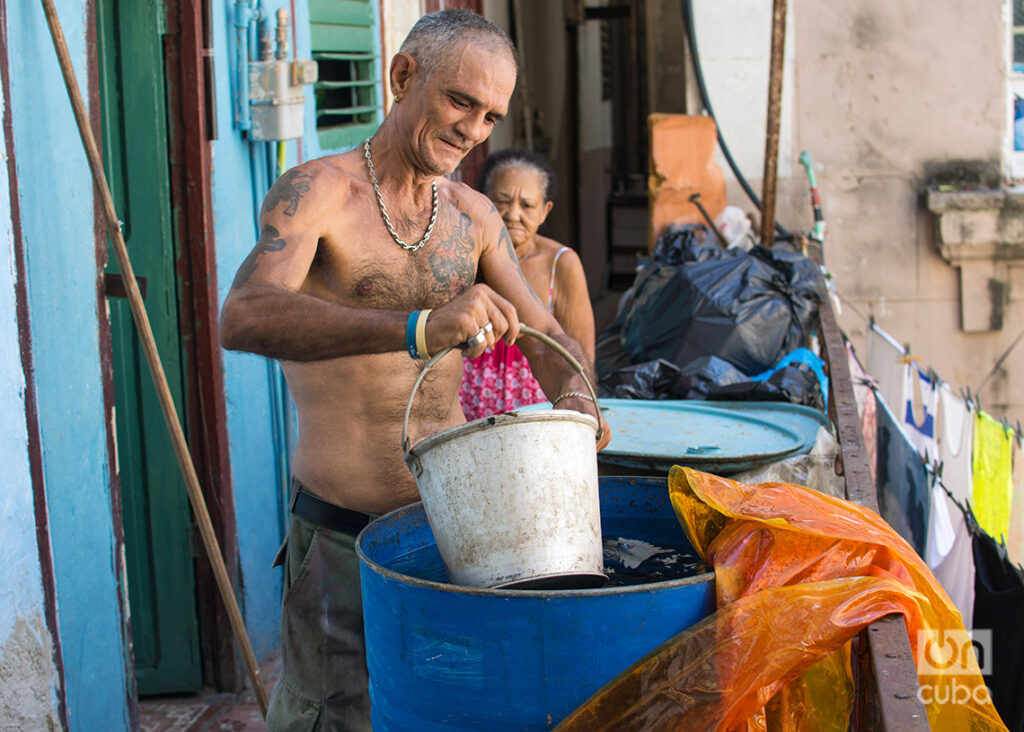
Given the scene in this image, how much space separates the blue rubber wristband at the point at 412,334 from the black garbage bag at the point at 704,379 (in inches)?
87.5

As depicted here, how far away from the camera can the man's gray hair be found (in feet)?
7.39

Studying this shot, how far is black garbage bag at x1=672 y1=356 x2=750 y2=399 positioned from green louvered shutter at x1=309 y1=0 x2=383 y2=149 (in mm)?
1791

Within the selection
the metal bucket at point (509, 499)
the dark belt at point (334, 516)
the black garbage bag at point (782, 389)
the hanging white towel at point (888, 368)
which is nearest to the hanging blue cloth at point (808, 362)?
the black garbage bag at point (782, 389)

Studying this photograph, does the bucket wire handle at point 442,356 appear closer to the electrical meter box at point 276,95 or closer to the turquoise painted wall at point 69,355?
the turquoise painted wall at point 69,355

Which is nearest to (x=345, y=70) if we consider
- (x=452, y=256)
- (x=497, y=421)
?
(x=452, y=256)

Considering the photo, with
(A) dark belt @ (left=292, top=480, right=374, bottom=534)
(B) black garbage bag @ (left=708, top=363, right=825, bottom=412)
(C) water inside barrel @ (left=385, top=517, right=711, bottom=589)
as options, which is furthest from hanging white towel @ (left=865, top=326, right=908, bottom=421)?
(A) dark belt @ (left=292, top=480, right=374, bottom=534)

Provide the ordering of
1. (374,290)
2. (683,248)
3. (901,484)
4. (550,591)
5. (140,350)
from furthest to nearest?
(683,248)
(901,484)
(140,350)
(374,290)
(550,591)

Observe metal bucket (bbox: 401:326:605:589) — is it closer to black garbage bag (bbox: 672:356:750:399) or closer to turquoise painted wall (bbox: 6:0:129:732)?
turquoise painted wall (bbox: 6:0:129:732)

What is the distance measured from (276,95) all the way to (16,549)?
1916mm

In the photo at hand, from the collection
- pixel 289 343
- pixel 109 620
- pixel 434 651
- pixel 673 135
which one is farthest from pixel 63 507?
pixel 673 135


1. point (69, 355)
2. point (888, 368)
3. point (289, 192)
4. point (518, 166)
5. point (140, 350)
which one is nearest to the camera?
point (289, 192)

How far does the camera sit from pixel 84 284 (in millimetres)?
2805

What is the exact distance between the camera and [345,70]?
4.98 m

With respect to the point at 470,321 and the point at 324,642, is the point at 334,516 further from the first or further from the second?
the point at 470,321
